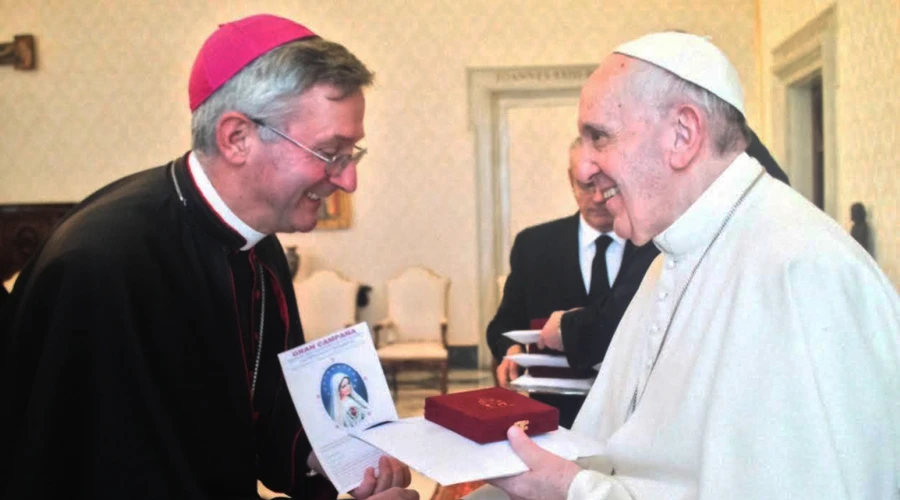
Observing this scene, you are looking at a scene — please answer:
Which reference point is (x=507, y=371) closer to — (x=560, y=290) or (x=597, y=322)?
(x=560, y=290)

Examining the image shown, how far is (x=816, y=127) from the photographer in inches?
282

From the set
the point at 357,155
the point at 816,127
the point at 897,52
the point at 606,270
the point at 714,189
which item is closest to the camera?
the point at 714,189

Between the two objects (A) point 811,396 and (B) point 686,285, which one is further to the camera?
(B) point 686,285

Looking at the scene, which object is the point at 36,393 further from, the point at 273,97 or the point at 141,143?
the point at 141,143

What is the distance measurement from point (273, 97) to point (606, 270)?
Result: 1.58 meters

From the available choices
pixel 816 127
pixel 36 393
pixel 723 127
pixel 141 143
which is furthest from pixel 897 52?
pixel 141 143

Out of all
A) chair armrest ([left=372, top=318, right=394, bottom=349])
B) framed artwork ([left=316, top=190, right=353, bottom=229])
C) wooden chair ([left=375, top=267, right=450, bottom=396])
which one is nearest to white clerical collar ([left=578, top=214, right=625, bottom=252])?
wooden chair ([left=375, top=267, right=450, bottom=396])

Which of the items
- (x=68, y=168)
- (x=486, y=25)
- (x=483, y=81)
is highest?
(x=486, y=25)

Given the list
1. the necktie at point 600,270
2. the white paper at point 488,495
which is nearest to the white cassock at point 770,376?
the white paper at point 488,495

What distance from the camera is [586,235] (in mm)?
3045

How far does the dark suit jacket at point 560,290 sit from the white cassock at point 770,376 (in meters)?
0.80

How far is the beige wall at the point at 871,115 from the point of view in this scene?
16.2 ft

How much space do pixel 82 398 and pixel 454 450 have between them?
0.71m

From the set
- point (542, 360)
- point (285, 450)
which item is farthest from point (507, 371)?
point (285, 450)
